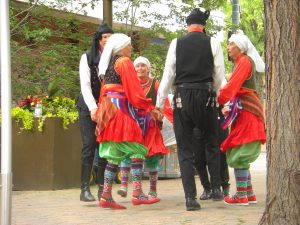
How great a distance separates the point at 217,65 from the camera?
725cm

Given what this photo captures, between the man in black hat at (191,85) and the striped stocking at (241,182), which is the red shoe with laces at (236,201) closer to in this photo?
the striped stocking at (241,182)

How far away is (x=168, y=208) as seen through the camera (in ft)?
24.0

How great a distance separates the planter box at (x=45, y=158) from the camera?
32.6 ft

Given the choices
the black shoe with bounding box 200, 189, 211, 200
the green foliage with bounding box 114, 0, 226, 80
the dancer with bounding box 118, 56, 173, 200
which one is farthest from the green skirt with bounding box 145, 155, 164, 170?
the green foliage with bounding box 114, 0, 226, 80

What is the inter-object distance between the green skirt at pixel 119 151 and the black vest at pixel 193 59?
883 millimetres

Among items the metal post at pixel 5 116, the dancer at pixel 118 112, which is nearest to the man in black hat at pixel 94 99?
the dancer at pixel 118 112

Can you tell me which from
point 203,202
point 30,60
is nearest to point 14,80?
point 30,60

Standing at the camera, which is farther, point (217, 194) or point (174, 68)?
point (217, 194)

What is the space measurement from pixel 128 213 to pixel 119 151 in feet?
2.45

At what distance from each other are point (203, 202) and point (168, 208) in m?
0.69

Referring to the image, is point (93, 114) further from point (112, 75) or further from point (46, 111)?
point (46, 111)

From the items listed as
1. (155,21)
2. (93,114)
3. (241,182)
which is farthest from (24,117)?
(155,21)

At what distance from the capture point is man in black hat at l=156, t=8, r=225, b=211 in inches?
279

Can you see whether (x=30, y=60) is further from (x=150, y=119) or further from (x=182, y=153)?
(x=182, y=153)
